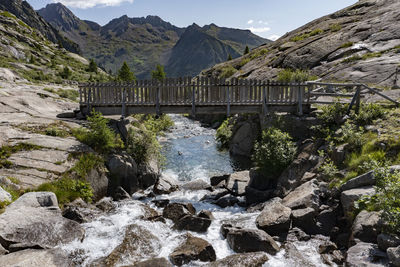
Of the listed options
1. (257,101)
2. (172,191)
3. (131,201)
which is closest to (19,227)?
(131,201)

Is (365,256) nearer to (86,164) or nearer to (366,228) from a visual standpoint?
(366,228)

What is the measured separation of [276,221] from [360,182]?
11.6ft

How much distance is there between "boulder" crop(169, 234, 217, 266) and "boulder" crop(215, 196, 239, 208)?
194 inches

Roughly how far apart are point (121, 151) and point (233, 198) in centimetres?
696

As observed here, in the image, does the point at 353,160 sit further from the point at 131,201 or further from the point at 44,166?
the point at 44,166

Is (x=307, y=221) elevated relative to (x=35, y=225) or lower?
lower

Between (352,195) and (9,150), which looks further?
(9,150)

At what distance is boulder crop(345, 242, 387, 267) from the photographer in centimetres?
770

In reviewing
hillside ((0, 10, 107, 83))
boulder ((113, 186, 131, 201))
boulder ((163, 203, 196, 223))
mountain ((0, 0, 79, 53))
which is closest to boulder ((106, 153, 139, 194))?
boulder ((113, 186, 131, 201))

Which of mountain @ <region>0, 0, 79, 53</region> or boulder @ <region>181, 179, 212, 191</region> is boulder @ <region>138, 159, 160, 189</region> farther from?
mountain @ <region>0, 0, 79, 53</region>

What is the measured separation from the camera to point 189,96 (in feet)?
62.0

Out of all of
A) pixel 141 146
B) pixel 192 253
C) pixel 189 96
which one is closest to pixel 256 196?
pixel 192 253

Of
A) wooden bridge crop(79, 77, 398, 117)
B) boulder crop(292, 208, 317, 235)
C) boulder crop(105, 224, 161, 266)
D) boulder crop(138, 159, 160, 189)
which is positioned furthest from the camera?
wooden bridge crop(79, 77, 398, 117)

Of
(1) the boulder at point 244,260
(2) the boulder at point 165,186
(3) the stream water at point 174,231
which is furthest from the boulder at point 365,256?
(2) the boulder at point 165,186
